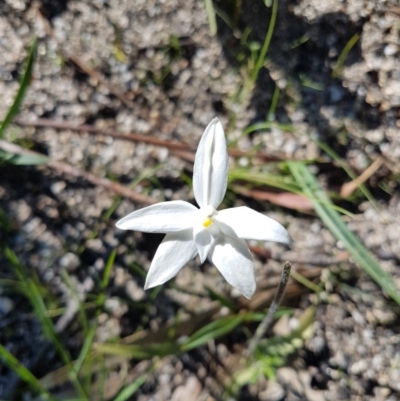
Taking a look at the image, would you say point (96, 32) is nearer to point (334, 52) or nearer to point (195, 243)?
point (334, 52)

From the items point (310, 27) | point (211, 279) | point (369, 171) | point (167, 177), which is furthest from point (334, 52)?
point (211, 279)

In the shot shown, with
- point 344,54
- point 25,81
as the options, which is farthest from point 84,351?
point 344,54

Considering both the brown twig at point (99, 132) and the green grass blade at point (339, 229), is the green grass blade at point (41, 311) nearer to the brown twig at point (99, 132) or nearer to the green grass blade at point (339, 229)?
the brown twig at point (99, 132)

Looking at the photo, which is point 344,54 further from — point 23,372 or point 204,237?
point 23,372

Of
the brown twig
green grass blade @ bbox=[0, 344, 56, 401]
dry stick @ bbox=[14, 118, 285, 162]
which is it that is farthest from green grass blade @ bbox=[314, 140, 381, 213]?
green grass blade @ bbox=[0, 344, 56, 401]

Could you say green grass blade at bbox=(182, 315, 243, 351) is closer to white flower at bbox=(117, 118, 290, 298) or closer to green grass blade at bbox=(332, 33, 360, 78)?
white flower at bbox=(117, 118, 290, 298)

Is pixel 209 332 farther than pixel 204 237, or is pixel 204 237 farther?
pixel 209 332
